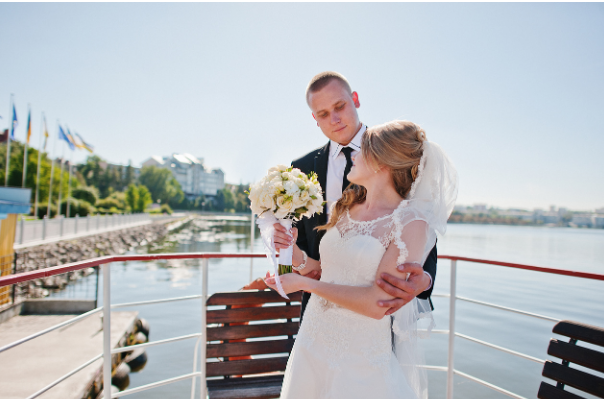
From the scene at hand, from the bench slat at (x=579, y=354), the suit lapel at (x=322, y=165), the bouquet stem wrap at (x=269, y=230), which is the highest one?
the suit lapel at (x=322, y=165)

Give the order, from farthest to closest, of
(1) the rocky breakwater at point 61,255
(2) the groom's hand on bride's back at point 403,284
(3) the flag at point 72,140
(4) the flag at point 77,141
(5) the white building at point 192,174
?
(5) the white building at point 192,174 → (4) the flag at point 77,141 → (3) the flag at point 72,140 → (1) the rocky breakwater at point 61,255 → (2) the groom's hand on bride's back at point 403,284

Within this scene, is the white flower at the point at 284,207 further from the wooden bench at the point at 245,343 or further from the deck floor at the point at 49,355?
the deck floor at the point at 49,355

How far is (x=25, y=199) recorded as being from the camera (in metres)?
16.7

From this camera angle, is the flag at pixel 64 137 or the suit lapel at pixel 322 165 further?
the flag at pixel 64 137

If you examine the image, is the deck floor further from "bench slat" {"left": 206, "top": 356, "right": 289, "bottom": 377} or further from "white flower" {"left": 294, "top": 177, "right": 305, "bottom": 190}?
"white flower" {"left": 294, "top": 177, "right": 305, "bottom": 190}

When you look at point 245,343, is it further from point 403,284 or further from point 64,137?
point 64,137

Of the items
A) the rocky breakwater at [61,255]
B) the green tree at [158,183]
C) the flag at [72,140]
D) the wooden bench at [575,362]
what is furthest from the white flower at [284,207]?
the green tree at [158,183]

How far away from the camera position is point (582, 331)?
1713 millimetres

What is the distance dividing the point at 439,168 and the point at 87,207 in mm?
41421

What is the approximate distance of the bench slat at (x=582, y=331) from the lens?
1639 millimetres

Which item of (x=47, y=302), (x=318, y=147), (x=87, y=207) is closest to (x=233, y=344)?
(x=318, y=147)

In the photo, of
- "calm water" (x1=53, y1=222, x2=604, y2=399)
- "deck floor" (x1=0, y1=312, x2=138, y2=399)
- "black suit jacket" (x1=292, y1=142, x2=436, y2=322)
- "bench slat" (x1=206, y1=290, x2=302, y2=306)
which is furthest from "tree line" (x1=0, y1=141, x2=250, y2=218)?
"black suit jacket" (x1=292, y1=142, x2=436, y2=322)

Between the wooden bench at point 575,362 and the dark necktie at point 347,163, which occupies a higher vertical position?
the dark necktie at point 347,163

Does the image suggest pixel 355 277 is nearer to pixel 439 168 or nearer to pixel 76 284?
pixel 439 168
